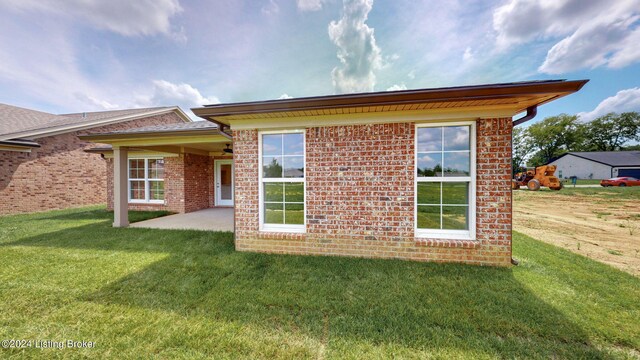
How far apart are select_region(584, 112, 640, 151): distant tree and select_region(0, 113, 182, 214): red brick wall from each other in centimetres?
7684

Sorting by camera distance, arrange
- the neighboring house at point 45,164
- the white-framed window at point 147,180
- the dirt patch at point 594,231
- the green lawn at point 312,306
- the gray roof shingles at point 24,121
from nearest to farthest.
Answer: the green lawn at point 312,306 < the dirt patch at point 594,231 < the neighboring house at point 45,164 < the white-framed window at point 147,180 < the gray roof shingles at point 24,121

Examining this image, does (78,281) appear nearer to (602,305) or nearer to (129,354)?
(129,354)

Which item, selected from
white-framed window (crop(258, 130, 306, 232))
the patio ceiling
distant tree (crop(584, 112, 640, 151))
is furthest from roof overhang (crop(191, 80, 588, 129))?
distant tree (crop(584, 112, 640, 151))

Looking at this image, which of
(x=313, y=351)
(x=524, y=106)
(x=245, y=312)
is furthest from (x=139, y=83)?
(x=524, y=106)

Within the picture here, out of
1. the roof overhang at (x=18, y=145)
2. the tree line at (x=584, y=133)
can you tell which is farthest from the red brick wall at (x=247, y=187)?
the tree line at (x=584, y=133)

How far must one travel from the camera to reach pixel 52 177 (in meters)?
10.1

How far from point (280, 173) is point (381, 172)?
2.01 metres

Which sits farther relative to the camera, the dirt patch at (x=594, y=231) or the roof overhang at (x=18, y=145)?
the roof overhang at (x=18, y=145)

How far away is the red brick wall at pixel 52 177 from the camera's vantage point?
9039 millimetres

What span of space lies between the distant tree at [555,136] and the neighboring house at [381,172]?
59.8 metres

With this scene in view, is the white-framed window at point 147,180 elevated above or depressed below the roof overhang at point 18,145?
below

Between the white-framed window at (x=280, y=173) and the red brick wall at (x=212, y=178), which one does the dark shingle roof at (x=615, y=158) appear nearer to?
the white-framed window at (x=280, y=173)

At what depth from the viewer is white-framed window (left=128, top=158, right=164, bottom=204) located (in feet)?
31.0

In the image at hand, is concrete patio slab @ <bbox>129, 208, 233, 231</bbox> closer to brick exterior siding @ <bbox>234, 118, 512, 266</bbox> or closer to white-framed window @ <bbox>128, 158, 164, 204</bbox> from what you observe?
white-framed window @ <bbox>128, 158, 164, 204</bbox>
